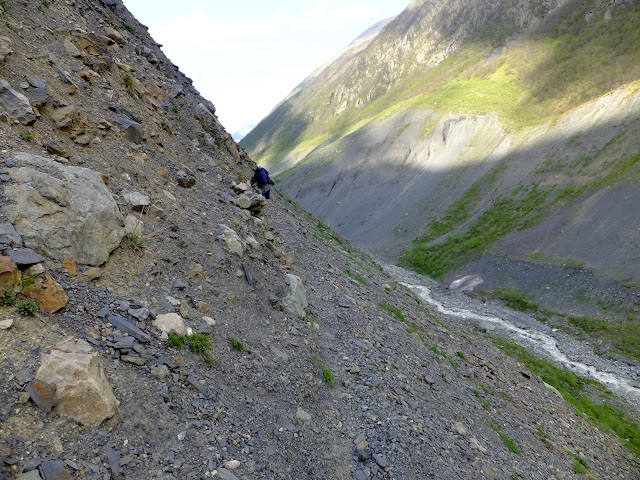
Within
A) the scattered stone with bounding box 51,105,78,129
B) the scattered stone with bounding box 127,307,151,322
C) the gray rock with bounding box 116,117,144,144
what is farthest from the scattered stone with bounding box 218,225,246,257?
the scattered stone with bounding box 51,105,78,129

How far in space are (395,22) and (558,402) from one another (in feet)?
523

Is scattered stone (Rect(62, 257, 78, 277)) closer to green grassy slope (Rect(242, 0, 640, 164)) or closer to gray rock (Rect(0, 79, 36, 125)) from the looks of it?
gray rock (Rect(0, 79, 36, 125))

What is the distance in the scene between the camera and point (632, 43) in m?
66.3

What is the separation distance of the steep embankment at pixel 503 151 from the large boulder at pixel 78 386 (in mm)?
38902

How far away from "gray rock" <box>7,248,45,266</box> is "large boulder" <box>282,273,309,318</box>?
6612mm

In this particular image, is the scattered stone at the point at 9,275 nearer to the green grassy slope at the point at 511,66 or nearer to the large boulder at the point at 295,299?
the large boulder at the point at 295,299

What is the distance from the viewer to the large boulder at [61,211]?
7.60 metres

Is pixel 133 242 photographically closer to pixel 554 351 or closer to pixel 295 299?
pixel 295 299

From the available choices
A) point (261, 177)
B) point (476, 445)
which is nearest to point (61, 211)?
point (261, 177)

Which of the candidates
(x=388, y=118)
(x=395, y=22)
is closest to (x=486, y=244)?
(x=388, y=118)

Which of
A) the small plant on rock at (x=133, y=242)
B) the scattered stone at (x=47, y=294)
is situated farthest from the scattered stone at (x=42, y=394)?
the small plant on rock at (x=133, y=242)

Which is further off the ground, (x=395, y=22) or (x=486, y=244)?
(x=395, y=22)

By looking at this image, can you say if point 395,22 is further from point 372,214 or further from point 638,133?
point 638,133

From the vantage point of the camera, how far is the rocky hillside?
624cm
